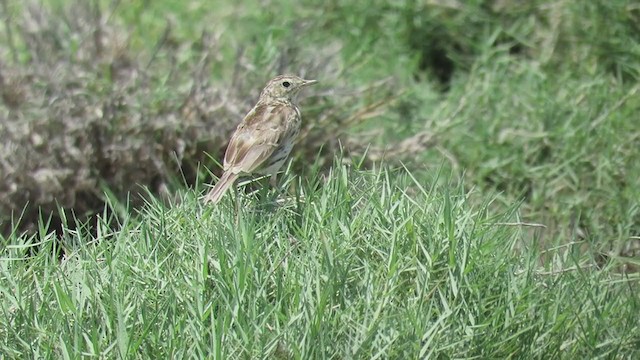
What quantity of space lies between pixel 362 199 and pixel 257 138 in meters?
0.60

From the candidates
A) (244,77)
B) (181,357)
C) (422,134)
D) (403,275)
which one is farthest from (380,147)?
(181,357)

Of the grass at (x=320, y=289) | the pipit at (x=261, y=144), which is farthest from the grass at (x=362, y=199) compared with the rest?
the pipit at (x=261, y=144)

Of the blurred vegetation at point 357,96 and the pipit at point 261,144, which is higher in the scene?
the pipit at point 261,144

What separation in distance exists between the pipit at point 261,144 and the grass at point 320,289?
0.27 meters

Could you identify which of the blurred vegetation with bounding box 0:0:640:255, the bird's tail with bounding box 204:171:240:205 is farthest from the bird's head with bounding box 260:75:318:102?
the bird's tail with bounding box 204:171:240:205

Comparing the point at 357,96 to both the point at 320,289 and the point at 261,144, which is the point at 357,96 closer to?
the point at 261,144

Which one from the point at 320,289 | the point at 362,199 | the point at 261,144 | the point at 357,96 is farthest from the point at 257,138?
the point at 357,96

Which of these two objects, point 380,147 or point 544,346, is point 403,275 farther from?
point 380,147

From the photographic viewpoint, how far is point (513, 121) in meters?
7.01

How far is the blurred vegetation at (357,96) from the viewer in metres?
6.20

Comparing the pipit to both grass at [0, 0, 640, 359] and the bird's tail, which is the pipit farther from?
grass at [0, 0, 640, 359]

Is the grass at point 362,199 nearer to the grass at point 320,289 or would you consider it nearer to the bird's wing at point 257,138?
Answer: the grass at point 320,289

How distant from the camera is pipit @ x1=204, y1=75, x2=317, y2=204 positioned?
4.73 metres

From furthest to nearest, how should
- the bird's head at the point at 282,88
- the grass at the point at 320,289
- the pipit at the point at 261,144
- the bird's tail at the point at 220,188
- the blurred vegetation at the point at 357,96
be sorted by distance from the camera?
1. the blurred vegetation at the point at 357,96
2. the bird's head at the point at 282,88
3. the pipit at the point at 261,144
4. the bird's tail at the point at 220,188
5. the grass at the point at 320,289
